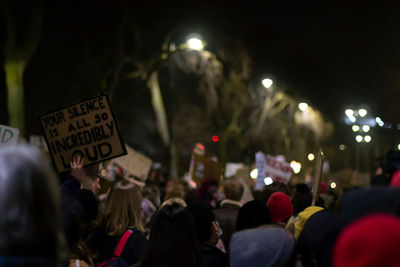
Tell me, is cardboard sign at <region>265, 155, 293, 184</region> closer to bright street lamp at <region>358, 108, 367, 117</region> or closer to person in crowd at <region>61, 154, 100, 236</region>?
person in crowd at <region>61, 154, 100, 236</region>

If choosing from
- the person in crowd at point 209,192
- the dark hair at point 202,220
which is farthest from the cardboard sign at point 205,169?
the dark hair at point 202,220

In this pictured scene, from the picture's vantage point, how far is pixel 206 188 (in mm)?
10992

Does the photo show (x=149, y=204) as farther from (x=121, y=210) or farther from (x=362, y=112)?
(x=362, y=112)

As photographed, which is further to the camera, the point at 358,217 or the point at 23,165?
the point at 358,217

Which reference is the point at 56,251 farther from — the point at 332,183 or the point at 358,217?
the point at 332,183

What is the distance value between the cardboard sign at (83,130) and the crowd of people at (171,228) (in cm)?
31

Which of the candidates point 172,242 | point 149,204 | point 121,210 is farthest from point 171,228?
point 149,204

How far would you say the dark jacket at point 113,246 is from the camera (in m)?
5.31

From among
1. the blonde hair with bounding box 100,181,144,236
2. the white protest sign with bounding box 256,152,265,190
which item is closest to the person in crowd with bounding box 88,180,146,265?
the blonde hair with bounding box 100,181,144,236

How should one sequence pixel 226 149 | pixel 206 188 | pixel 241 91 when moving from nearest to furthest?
pixel 206 188
pixel 241 91
pixel 226 149

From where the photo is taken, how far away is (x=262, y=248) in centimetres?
414

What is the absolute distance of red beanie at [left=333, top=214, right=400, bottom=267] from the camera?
2357mm

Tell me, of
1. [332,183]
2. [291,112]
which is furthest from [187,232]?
[291,112]

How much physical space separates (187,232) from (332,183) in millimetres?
10860
